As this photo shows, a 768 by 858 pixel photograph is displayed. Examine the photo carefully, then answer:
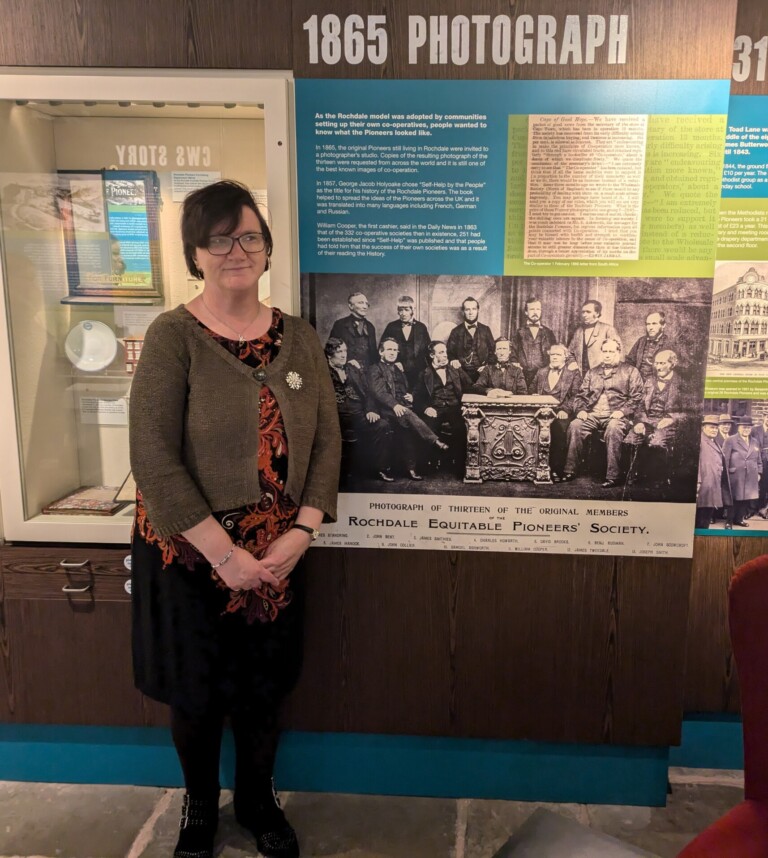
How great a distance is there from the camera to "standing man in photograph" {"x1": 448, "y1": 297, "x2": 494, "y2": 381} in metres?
1.91

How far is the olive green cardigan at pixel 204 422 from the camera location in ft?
5.38

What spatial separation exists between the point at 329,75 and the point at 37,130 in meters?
0.89

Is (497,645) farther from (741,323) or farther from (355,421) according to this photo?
(741,323)

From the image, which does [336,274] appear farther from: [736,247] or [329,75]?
[736,247]

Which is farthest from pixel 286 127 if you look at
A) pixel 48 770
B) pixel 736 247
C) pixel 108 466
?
pixel 48 770

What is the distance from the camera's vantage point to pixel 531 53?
5.90ft

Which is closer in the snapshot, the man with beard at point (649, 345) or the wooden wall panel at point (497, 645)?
the man with beard at point (649, 345)

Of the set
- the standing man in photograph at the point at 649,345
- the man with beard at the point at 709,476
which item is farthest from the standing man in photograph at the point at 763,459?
the standing man in photograph at the point at 649,345

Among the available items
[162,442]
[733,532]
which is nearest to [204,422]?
[162,442]

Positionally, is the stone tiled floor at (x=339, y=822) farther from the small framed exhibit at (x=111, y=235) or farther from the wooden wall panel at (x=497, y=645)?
the small framed exhibit at (x=111, y=235)

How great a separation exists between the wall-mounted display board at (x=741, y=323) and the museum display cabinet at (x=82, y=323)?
52.1 inches

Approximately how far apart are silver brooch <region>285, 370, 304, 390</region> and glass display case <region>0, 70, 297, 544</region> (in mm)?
257

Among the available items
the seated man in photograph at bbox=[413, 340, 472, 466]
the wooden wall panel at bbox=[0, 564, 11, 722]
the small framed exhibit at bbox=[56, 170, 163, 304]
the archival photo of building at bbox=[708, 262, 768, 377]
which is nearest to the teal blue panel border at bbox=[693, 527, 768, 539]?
the archival photo of building at bbox=[708, 262, 768, 377]

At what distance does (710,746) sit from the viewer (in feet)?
7.65
